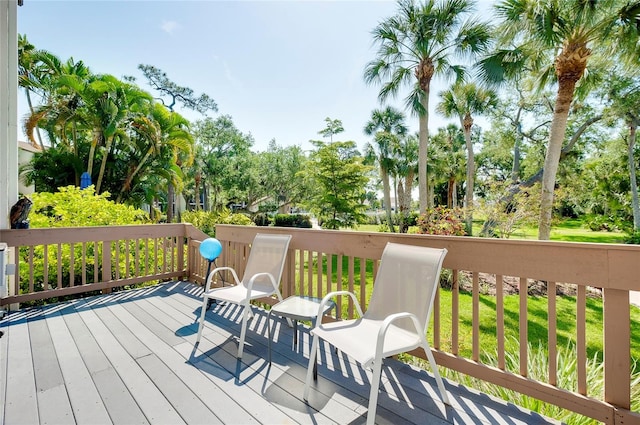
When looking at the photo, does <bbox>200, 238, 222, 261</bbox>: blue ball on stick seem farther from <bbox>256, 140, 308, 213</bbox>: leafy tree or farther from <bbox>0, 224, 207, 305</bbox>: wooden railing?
<bbox>256, 140, 308, 213</bbox>: leafy tree

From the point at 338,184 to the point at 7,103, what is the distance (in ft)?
40.5

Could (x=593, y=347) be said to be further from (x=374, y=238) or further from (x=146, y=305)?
(x=146, y=305)

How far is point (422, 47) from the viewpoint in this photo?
9797 mm

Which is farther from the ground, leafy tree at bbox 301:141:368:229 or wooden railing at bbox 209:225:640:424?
leafy tree at bbox 301:141:368:229

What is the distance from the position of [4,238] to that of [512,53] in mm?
10767

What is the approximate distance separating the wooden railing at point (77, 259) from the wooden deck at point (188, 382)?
75 centimetres

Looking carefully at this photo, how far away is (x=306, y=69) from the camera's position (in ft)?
31.4

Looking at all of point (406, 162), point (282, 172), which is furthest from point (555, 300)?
point (282, 172)

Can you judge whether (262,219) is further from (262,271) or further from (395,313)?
(395,313)

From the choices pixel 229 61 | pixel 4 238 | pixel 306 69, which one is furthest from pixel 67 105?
pixel 4 238

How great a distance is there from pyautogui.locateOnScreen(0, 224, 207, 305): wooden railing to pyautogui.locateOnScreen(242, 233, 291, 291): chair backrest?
1801 mm

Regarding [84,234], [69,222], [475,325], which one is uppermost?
[69,222]

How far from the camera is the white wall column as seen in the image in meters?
3.64

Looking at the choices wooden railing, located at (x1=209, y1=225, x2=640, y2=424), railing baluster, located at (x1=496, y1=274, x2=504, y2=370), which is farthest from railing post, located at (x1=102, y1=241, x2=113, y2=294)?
railing baluster, located at (x1=496, y1=274, x2=504, y2=370)
